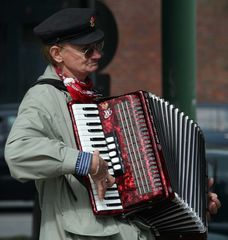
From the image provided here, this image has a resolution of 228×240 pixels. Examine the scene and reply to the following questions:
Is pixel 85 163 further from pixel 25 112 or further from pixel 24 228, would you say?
pixel 24 228

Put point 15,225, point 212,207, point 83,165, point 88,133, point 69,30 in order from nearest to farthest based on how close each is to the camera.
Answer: point 83,165, point 88,133, point 69,30, point 212,207, point 15,225

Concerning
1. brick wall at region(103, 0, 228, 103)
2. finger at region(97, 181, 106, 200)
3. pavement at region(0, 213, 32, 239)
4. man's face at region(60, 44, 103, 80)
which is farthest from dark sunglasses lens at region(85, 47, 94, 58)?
brick wall at region(103, 0, 228, 103)

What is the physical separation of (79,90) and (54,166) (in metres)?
0.39

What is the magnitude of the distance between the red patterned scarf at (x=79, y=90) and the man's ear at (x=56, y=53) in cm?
6

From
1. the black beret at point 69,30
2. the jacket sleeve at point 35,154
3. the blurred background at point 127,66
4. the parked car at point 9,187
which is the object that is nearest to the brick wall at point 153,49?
the blurred background at point 127,66

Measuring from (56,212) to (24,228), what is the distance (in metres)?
9.69

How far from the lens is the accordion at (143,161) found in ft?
13.9

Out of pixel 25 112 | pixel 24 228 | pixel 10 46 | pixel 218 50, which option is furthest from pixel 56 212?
pixel 218 50

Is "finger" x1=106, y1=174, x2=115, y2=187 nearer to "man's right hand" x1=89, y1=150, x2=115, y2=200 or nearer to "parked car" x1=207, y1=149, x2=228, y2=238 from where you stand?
"man's right hand" x1=89, y1=150, x2=115, y2=200

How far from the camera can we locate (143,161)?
4270 millimetres

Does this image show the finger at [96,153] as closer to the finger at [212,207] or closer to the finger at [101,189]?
the finger at [101,189]

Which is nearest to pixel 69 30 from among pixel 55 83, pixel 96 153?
pixel 55 83

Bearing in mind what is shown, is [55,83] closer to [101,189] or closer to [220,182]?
[101,189]

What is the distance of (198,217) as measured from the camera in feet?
14.4
